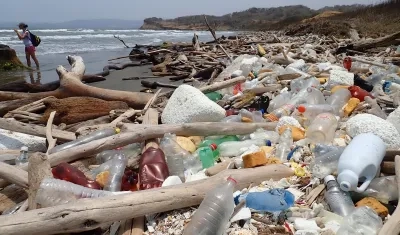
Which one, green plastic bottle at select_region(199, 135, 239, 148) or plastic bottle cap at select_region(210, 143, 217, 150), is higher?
plastic bottle cap at select_region(210, 143, 217, 150)

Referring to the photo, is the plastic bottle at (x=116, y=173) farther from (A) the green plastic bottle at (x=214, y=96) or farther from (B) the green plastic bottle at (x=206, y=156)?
(A) the green plastic bottle at (x=214, y=96)

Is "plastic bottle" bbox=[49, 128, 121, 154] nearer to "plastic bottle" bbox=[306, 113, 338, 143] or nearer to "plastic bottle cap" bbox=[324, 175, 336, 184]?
"plastic bottle" bbox=[306, 113, 338, 143]

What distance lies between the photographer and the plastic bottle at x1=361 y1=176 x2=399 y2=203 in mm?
2289

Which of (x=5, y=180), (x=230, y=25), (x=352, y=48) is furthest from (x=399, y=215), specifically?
(x=230, y=25)

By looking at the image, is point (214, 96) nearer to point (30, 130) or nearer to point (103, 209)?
point (30, 130)

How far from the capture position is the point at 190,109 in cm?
404

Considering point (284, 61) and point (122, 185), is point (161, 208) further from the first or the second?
point (284, 61)

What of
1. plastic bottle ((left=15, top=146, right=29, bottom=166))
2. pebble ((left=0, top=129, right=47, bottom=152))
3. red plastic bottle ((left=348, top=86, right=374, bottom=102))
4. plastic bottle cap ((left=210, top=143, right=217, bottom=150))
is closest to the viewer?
plastic bottle ((left=15, top=146, right=29, bottom=166))

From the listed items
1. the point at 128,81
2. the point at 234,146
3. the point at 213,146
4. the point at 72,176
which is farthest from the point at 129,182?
the point at 128,81

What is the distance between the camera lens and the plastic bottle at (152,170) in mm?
2762

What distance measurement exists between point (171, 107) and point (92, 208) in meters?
2.35

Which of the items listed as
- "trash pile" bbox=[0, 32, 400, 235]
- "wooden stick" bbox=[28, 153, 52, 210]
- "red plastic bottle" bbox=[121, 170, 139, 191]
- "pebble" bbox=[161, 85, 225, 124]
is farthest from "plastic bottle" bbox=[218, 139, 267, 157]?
"wooden stick" bbox=[28, 153, 52, 210]

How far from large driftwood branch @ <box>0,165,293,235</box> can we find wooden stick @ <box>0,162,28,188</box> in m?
0.67

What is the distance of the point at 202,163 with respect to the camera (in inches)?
128
